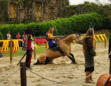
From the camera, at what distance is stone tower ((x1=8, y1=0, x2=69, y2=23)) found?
32.9 metres

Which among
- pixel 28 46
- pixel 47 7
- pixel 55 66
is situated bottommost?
pixel 55 66

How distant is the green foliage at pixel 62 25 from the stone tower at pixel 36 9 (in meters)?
5.74

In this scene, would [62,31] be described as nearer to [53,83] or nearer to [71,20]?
[71,20]

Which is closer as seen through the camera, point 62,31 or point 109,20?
point 62,31

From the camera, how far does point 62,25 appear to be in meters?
27.2

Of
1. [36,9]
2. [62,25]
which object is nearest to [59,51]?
[62,25]

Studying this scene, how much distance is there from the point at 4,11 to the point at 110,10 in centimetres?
1975

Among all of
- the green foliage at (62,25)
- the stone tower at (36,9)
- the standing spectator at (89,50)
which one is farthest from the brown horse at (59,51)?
the stone tower at (36,9)

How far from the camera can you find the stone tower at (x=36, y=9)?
108 feet

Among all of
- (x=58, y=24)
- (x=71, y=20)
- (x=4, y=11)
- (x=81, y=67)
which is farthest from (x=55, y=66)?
(x=4, y=11)

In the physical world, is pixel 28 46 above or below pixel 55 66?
above

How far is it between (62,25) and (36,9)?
8027 millimetres

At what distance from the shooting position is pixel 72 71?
8.47 m

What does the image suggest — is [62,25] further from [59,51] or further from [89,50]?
[89,50]
